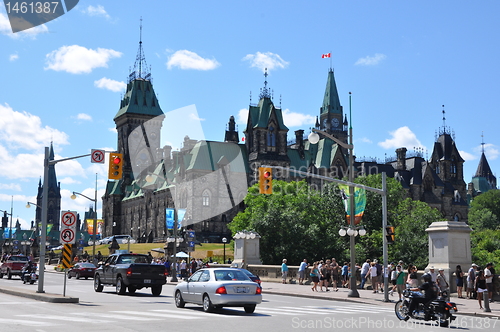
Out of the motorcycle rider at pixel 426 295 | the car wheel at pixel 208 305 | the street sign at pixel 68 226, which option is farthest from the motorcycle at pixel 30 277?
the motorcycle rider at pixel 426 295

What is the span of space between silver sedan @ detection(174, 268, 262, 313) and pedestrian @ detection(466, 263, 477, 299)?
10943 mm

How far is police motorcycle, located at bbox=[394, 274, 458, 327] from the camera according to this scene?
17.1 m

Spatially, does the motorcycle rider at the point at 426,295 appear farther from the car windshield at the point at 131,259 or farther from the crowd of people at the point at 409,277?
the car windshield at the point at 131,259

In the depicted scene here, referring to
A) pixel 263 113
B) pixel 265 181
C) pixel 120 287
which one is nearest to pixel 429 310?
pixel 265 181

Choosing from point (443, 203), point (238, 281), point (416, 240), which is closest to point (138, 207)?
point (443, 203)

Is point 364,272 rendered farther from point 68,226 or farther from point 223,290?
point 68,226

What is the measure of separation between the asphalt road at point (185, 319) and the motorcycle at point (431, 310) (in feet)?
0.81

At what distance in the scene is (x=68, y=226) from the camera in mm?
23891

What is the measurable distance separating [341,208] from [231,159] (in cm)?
5040

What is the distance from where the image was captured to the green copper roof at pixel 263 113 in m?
110

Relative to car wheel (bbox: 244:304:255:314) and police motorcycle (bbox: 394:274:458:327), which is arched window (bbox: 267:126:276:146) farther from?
police motorcycle (bbox: 394:274:458:327)

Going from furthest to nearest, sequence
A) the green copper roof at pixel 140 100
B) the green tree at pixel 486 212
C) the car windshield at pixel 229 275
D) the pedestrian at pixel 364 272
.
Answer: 1. the green copper roof at pixel 140 100
2. the green tree at pixel 486 212
3. the pedestrian at pixel 364 272
4. the car windshield at pixel 229 275

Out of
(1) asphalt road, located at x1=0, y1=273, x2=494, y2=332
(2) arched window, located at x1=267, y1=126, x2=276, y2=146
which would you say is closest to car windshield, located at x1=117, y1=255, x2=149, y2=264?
(1) asphalt road, located at x1=0, y1=273, x2=494, y2=332

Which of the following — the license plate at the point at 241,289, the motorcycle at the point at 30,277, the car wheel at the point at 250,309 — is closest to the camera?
the license plate at the point at 241,289
